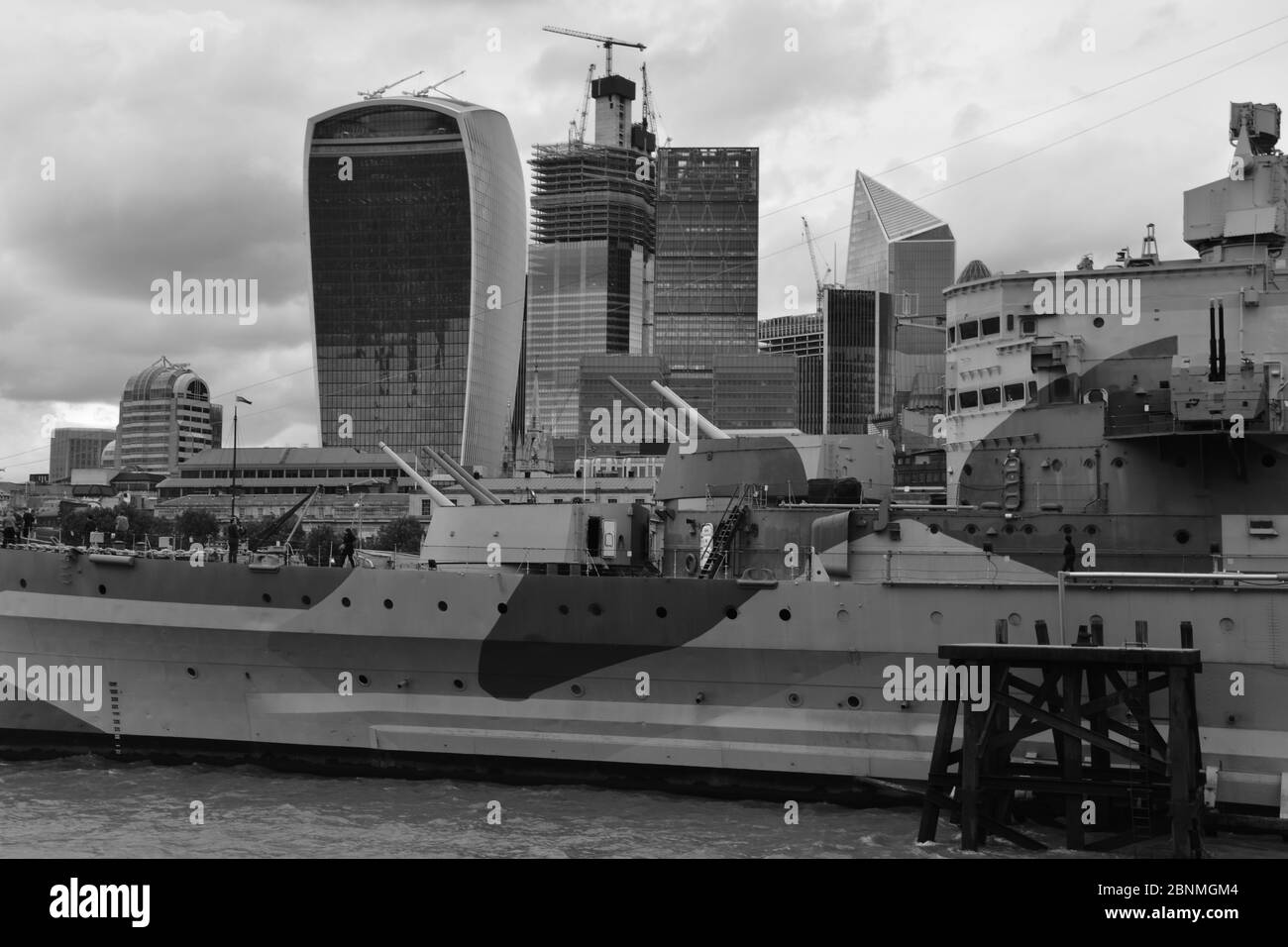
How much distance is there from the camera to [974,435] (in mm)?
23297

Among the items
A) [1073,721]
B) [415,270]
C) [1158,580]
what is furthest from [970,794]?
[415,270]

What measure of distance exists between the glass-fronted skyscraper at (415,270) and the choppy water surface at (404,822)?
442 feet

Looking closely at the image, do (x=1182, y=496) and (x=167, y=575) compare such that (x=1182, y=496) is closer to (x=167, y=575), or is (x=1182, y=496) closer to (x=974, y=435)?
(x=974, y=435)

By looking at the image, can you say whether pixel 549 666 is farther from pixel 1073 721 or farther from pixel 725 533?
pixel 1073 721

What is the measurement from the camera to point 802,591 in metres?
21.5

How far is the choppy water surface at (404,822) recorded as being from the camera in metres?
18.3

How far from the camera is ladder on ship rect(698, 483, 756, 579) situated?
22.7 m

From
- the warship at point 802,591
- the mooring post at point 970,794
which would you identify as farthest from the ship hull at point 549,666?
the mooring post at point 970,794

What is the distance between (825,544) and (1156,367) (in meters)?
6.35

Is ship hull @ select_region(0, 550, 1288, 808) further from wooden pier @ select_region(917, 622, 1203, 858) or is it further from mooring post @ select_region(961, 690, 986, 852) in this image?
mooring post @ select_region(961, 690, 986, 852)

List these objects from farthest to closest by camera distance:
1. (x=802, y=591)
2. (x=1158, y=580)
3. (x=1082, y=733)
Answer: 1. (x=802, y=591)
2. (x=1158, y=580)
3. (x=1082, y=733)

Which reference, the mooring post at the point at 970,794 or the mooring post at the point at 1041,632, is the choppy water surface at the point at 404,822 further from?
the mooring post at the point at 1041,632

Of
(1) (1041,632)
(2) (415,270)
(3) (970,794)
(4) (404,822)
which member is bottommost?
(4) (404,822)

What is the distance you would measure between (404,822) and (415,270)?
145199mm
